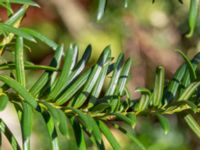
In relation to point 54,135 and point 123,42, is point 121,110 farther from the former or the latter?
point 123,42

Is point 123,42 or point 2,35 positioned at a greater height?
point 2,35

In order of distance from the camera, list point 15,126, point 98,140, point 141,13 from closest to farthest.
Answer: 1. point 98,140
2. point 15,126
3. point 141,13

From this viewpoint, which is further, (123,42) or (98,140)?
(123,42)

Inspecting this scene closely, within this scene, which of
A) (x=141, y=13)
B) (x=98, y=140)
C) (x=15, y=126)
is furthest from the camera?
(x=141, y=13)

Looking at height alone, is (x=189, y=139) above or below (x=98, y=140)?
below

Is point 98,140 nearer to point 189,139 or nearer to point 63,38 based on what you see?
point 189,139

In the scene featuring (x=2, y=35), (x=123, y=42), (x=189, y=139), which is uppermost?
(x=2, y=35)

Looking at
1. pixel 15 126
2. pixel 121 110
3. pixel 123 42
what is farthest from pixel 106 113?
pixel 123 42

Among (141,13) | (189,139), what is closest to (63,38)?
(141,13)

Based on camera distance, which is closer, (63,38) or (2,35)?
(2,35)
